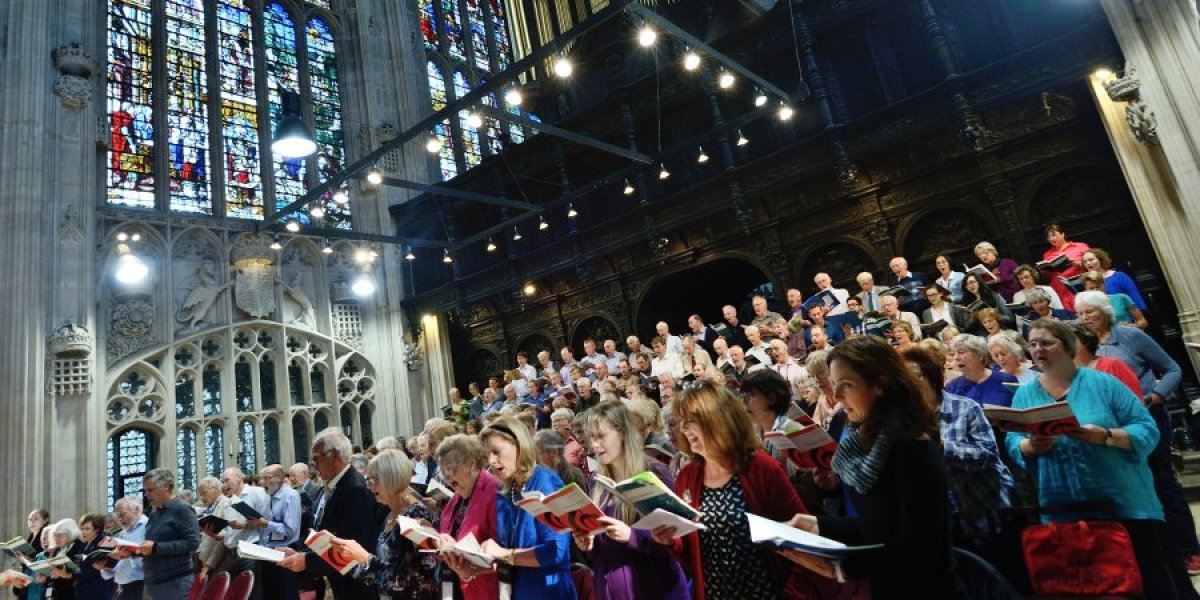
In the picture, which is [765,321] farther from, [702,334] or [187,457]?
[187,457]

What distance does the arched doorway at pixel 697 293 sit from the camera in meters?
11.5

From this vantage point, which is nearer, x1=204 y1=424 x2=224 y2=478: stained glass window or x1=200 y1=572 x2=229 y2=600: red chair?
x1=200 y1=572 x2=229 y2=600: red chair

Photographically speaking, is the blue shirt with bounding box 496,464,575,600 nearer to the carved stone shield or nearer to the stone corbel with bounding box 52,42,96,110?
the carved stone shield

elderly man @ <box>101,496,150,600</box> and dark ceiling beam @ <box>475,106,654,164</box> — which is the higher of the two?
dark ceiling beam @ <box>475,106,654,164</box>

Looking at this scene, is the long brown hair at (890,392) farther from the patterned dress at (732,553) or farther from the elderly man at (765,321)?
the elderly man at (765,321)

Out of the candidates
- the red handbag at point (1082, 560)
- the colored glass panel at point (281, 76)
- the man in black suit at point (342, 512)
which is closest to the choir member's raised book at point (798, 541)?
the red handbag at point (1082, 560)

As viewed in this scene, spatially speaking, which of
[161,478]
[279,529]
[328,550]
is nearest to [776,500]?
[328,550]

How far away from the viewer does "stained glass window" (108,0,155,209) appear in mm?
12234

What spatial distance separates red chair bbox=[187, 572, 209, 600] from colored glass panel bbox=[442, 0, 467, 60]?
667 inches

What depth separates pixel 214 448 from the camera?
1193cm

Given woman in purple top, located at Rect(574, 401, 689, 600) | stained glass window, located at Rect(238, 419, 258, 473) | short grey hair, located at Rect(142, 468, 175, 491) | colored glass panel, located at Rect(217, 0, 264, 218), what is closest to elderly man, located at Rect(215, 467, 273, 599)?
short grey hair, located at Rect(142, 468, 175, 491)

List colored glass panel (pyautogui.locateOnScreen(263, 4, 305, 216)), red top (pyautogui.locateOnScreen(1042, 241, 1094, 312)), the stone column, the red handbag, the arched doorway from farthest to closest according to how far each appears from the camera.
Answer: colored glass panel (pyautogui.locateOnScreen(263, 4, 305, 216)) < the arched doorway < the stone column < red top (pyautogui.locateOnScreen(1042, 241, 1094, 312)) < the red handbag

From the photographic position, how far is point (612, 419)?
8.89ft

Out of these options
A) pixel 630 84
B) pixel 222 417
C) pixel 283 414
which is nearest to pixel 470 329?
pixel 283 414
